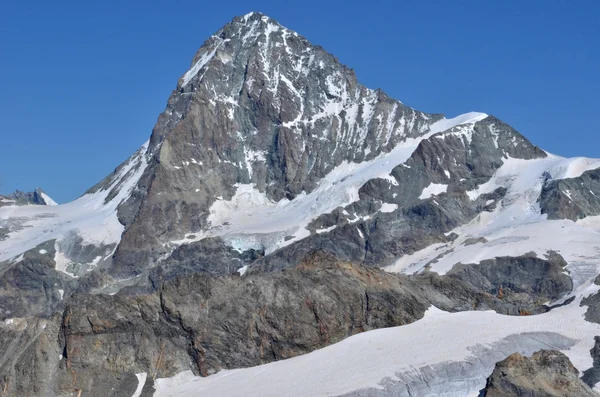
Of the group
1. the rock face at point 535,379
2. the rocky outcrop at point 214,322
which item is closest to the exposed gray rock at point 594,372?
the rock face at point 535,379

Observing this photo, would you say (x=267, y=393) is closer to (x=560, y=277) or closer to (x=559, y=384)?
(x=559, y=384)

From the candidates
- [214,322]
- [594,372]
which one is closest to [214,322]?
[214,322]

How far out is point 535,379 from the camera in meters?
97.5

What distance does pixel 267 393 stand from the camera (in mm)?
105062

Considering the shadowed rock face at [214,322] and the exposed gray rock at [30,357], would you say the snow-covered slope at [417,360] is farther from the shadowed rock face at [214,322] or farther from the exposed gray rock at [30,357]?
the exposed gray rock at [30,357]

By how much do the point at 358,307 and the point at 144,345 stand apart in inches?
735

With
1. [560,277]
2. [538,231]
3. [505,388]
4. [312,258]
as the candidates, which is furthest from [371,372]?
[538,231]

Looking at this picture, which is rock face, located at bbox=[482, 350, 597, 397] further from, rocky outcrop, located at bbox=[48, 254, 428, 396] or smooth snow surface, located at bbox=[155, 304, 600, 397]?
rocky outcrop, located at bbox=[48, 254, 428, 396]

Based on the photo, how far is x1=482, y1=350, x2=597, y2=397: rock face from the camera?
317ft

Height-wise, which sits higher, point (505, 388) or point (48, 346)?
point (48, 346)

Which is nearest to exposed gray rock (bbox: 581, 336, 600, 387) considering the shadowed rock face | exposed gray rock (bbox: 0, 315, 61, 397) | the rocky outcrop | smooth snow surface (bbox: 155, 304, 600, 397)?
smooth snow surface (bbox: 155, 304, 600, 397)

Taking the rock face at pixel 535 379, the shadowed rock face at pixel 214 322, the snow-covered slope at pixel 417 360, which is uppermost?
the shadowed rock face at pixel 214 322

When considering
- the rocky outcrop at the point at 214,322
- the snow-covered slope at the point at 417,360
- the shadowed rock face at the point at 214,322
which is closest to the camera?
the snow-covered slope at the point at 417,360

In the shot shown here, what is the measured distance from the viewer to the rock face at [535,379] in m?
96.8
